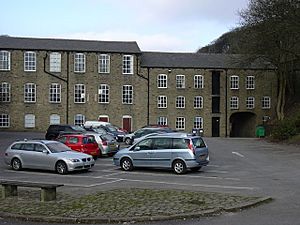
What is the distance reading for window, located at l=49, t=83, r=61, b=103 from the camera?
63.9 m

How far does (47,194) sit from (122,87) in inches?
2093

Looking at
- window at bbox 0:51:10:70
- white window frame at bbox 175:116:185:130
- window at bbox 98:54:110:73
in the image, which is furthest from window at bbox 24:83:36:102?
white window frame at bbox 175:116:185:130

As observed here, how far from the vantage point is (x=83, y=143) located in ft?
88.5

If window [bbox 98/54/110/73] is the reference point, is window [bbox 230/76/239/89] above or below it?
below

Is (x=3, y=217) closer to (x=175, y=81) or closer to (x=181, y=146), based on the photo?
(x=181, y=146)

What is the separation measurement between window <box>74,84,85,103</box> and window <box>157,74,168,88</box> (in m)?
10.3

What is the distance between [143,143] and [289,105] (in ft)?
160

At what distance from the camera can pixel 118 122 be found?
64.6 metres

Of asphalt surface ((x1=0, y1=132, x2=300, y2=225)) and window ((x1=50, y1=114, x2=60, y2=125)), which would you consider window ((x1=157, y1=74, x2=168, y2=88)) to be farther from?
asphalt surface ((x1=0, y1=132, x2=300, y2=225))

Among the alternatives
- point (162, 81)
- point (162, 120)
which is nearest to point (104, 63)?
point (162, 81)

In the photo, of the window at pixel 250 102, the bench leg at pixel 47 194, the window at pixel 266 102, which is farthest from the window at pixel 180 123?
the bench leg at pixel 47 194

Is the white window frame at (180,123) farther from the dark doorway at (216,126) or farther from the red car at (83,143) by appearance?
the red car at (83,143)

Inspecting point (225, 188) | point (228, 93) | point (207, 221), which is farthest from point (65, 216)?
point (228, 93)

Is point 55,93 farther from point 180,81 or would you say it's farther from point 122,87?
point 180,81
